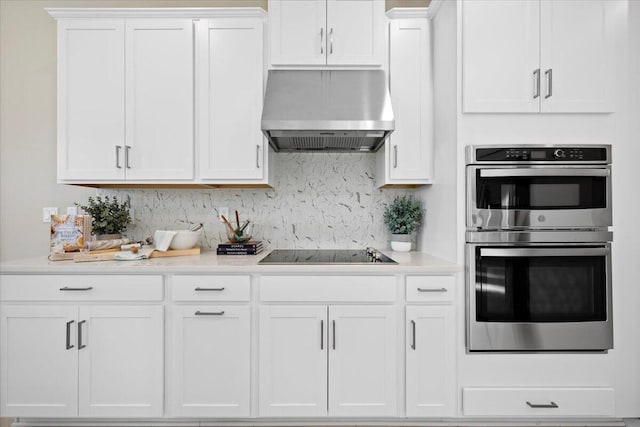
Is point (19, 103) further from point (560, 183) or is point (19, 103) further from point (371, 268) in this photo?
point (560, 183)

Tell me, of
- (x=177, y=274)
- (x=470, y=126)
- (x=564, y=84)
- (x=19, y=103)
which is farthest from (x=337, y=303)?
(x=19, y=103)

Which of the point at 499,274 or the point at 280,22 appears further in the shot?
the point at 280,22

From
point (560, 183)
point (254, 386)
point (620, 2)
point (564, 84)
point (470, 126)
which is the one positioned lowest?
point (254, 386)

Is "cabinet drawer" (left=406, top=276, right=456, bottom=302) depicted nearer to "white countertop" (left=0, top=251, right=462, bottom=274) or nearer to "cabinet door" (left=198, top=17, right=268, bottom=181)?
"white countertop" (left=0, top=251, right=462, bottom=274)

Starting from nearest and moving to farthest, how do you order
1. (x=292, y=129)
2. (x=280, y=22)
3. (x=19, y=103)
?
(x=292, y=129), (x=280, y=22), (x=19, y=103)

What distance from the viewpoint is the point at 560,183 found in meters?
1.87

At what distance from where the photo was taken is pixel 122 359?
1.88 m

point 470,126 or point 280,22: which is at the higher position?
point 280,22

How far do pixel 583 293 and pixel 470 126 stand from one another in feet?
3.42

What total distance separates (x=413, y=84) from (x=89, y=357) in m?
2.37

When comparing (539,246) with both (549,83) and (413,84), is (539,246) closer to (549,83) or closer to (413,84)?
(549,83)

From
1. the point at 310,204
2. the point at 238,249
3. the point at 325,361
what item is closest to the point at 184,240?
the point at 238,249

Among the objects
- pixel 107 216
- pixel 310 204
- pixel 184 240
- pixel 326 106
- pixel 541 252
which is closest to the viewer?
pixel 541 252

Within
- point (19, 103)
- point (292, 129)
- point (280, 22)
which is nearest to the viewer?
point (292, 129)
